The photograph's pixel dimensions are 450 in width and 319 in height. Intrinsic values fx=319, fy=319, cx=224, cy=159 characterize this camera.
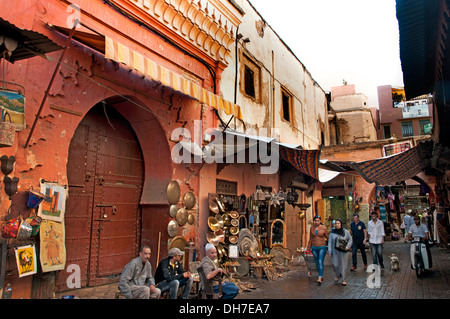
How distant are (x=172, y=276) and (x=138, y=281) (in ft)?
2.20

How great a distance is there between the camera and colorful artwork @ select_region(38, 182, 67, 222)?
14.4 ft

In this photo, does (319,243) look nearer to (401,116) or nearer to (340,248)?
(340,248)

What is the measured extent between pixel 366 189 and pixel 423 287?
1081 centimetres

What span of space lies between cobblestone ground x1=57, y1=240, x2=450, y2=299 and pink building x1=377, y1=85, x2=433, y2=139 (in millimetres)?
23660

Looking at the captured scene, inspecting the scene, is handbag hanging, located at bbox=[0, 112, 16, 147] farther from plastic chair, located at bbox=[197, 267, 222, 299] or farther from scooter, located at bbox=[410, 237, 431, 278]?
scooter, located at bbox=[410, 237, 431, 278]

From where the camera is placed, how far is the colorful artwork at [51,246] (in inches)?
170


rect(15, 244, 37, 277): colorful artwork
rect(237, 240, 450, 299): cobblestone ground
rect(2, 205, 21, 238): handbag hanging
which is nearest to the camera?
rect(2, 205, 21, 238): handbag hanging

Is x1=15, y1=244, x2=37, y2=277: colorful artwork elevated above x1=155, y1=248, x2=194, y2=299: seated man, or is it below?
above

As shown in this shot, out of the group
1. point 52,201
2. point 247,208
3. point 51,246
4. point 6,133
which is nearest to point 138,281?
point 51,246

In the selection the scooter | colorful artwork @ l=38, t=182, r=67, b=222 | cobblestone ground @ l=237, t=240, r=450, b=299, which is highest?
colorful artwork @ l=38, t=182, r=67, b=222

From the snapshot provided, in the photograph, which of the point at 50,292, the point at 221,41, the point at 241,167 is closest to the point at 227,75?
the point at 221,41

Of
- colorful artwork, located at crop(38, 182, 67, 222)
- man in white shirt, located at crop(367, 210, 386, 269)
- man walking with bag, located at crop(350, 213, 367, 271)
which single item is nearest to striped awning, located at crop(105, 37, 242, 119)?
colorful artwork, located at crop(38, 182, 67, 222)

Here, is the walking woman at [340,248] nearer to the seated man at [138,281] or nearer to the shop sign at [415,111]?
the seated man at [138,281]

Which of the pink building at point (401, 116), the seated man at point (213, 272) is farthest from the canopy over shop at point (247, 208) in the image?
the pink building at point (401, 116)
